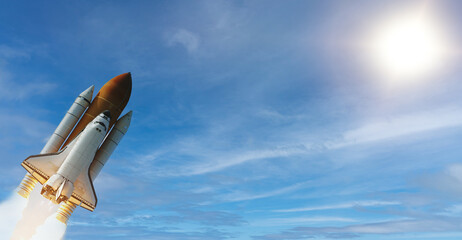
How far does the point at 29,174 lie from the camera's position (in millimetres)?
37344

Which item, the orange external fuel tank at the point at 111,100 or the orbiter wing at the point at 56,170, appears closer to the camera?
the orbiter wing at the point at 56,170

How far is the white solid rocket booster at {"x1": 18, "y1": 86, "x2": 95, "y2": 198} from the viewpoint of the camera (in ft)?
122

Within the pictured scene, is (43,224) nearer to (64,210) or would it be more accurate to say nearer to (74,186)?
(64,210)

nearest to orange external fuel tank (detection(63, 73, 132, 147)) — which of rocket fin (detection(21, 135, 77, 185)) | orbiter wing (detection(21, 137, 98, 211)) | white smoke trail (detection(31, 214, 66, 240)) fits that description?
orbiter wing (detection(21, 137, 98, 211))

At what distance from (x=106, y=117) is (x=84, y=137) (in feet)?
11.7

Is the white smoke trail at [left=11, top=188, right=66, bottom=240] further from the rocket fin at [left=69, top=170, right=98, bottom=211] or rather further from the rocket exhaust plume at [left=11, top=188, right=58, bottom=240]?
the rocket fin at [left=69, top=170, right=98, bottom=211]

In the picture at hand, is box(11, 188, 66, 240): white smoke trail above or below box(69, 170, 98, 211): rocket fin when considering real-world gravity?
below

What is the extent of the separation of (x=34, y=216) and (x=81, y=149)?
9.14 metres

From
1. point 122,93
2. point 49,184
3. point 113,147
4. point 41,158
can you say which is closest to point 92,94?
point 122,93

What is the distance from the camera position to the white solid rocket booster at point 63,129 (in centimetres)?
3706

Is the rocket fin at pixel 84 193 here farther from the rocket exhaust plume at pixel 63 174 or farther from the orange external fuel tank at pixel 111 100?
the orange external fuel tank at pixel 111 100

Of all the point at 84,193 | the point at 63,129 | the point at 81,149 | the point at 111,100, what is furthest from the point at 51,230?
the point at 111,100

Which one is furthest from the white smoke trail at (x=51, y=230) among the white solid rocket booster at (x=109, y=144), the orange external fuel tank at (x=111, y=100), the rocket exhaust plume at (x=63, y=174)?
the orange external fuel tank at (x=111, y=100)

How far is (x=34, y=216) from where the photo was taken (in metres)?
35.9
